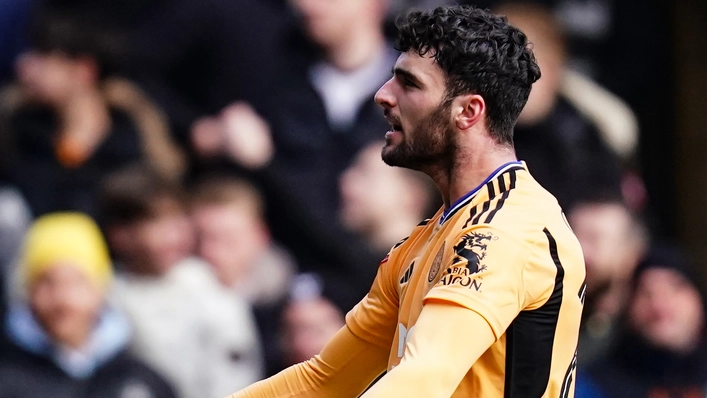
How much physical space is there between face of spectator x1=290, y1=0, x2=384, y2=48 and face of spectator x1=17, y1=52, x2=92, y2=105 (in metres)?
1.42

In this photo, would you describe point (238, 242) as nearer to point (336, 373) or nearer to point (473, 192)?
point (336, 373)

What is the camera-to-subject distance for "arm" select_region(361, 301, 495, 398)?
8.72 feet

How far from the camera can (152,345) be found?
6.22 meters

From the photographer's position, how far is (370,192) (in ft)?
22.8

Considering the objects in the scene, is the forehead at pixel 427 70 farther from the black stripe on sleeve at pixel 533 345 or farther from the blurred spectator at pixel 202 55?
the blurred spectator at pixel 202 55

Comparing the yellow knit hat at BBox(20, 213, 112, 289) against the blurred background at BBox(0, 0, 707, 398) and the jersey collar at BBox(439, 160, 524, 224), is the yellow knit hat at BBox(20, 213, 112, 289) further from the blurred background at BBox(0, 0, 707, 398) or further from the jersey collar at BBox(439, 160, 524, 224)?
the jersey collar at BBox(439, 160, 524, 224)

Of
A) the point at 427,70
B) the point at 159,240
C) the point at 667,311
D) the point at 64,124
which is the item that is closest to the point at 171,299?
the point at 159,240

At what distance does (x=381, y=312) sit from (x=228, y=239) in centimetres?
340

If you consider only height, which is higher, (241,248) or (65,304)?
(241,248)

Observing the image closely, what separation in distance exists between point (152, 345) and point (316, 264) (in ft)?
3.78

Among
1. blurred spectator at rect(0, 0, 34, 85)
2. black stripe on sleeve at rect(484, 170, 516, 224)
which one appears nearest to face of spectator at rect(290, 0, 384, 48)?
blurred spectator at rect(0, 0, 34, 85)

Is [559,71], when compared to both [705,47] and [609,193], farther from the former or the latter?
[705,47]

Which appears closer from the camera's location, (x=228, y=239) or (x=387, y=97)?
(x=387, y=97)

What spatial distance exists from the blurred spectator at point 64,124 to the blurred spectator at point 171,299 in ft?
0.49
